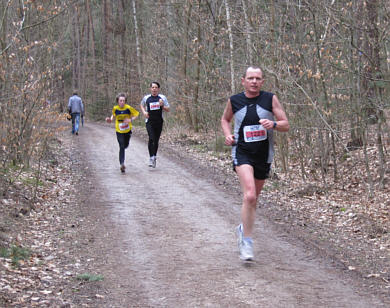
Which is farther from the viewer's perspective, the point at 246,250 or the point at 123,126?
the point at 123,126

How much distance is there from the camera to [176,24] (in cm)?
2291

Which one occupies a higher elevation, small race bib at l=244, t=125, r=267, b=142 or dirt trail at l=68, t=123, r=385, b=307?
small race bib at l=244, t=125, r=267, b=142

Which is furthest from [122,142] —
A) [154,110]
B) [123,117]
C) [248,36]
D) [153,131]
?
[248,36]

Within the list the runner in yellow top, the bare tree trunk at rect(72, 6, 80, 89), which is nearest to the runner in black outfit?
the runner in yellow top

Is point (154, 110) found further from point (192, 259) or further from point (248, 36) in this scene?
point (192, 259)

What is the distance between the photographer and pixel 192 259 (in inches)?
240

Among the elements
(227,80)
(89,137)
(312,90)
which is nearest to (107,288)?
(312,90)

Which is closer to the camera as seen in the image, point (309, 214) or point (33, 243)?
point (33, 243)

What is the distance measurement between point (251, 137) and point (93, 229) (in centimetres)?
301

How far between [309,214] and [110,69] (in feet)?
94.7

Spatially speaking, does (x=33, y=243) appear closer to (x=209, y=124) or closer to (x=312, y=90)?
(x=312, y=90)

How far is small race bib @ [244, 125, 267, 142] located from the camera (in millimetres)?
5902

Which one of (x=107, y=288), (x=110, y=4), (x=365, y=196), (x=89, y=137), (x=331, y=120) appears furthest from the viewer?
(x=110, y=4)

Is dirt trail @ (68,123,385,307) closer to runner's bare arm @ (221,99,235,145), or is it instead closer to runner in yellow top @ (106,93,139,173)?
runner's bare arm @ (221,99,235,145)
